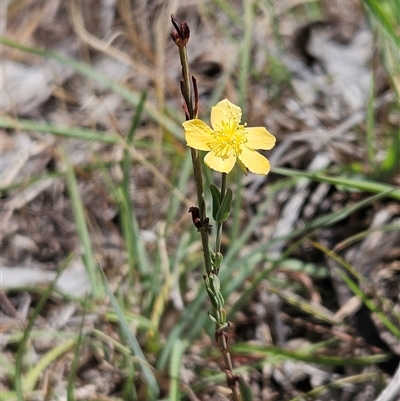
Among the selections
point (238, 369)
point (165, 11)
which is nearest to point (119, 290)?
point (238, 369)

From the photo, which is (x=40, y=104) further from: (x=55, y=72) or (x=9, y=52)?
(x=9, y=52)

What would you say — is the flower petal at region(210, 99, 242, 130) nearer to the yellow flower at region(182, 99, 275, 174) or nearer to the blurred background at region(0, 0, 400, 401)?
the yellow flower at region(182, 99, 275, 174)

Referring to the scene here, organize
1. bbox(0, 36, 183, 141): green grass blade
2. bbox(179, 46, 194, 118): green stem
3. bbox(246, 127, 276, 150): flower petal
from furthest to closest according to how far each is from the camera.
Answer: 1. bbox(0, 36, 183, 141): green grass blade
2. bbox(246, 127, 276, 150): flower petal
3. bbox(179, 46, 194, 118): green stem

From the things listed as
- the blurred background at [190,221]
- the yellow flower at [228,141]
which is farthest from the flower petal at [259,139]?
the blurred background at [190,221]

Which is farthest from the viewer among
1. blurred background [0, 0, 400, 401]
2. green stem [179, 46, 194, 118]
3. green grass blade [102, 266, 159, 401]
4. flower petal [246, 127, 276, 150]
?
blurred background [0, 0, 400, 401]

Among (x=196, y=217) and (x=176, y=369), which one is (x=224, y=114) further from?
(x=176, y=369)

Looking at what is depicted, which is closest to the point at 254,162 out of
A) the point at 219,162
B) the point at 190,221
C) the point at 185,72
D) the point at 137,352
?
the point at 219,162

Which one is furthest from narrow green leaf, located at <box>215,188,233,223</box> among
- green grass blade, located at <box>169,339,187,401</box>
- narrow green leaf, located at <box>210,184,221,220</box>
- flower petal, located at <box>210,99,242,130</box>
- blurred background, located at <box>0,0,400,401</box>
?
green grass blade, located at <box>169,339,187,401</box>

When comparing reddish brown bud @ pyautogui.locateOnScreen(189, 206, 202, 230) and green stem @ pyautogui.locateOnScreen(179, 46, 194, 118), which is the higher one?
green stem @ pyautogui.locateOnScreen(179, 46, 194, 118)
